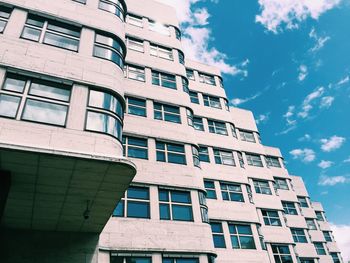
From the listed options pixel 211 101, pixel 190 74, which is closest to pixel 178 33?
pixel 190 74

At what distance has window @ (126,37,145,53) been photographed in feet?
68.7

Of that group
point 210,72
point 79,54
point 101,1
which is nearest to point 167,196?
point 79,54

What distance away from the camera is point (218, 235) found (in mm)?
18719

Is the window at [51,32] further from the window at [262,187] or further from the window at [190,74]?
the window at [262,187]

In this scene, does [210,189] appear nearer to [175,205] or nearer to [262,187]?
→ [175,205]

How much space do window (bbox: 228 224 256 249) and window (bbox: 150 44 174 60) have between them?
42.9 feet

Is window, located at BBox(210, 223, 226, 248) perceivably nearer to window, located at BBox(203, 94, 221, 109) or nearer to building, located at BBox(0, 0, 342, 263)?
building, located at BBox(0, 0, 342, 263)

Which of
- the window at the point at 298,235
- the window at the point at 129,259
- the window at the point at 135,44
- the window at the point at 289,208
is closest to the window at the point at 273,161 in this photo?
the window at the point at 289,208

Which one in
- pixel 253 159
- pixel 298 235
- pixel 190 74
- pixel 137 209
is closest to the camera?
pixel 137 209

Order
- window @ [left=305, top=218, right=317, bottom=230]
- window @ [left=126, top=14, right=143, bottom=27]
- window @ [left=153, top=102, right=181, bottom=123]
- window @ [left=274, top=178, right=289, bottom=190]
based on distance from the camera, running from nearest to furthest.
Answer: window @ [left=153, top=102, right=181, bottom=123] < window @ [left=126, top=14, right=143, bottom=27] < window @ [left=274, top=178, right=289, bottom=190] < window @ [left=305, top=218, right=317, bottom=230]

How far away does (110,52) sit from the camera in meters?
13.1

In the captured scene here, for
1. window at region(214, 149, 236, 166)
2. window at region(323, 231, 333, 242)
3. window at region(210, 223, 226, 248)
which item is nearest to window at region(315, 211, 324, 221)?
window at region(323, 231, 333, 242)

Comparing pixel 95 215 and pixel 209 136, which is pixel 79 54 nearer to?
pixel 95 215

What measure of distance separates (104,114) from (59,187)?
3006 mm
